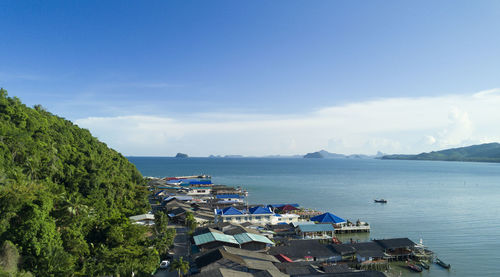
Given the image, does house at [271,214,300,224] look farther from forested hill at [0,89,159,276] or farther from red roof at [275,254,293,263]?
forested hill at [0,89,159,276]

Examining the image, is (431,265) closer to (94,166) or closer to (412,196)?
(94,166)

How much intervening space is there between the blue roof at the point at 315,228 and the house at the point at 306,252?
8961 mm

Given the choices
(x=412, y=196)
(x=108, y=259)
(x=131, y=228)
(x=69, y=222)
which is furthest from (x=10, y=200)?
(x=412, y=196)

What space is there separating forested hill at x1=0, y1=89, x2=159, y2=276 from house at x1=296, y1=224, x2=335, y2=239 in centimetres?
2437

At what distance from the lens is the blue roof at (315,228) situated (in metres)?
48.3

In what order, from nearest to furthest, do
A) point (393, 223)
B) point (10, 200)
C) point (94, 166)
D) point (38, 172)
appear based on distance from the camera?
point (10, 200) < point (38, 172) < point (94, 166) < point (393, 223)

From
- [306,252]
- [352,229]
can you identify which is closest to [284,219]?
[352,229]

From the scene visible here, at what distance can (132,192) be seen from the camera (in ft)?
208

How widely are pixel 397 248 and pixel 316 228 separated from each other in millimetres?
12001

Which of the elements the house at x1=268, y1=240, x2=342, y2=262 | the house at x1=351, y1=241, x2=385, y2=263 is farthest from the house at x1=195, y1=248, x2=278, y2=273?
the house at x1=351, y1=241, x2=385, y2=263

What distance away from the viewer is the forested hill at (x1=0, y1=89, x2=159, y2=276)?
23.9 metres

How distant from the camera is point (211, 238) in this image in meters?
35.8

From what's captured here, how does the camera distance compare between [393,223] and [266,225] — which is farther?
[393,223]

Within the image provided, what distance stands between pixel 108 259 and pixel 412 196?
8891cm
